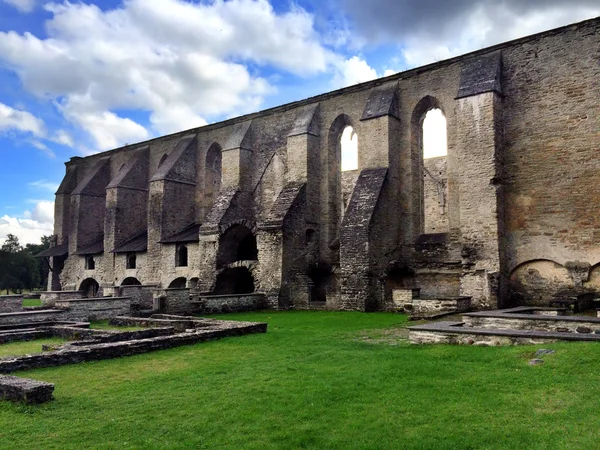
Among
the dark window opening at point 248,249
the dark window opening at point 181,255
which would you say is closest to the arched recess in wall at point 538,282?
the dark window opening at point 248,249

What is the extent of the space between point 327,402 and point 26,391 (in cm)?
349

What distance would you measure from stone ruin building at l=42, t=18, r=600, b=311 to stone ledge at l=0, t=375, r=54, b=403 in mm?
11859

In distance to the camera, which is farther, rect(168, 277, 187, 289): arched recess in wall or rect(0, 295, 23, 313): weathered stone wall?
rect(168, 277, 187, 289): arched recess in wall

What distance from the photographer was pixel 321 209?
23.2 m

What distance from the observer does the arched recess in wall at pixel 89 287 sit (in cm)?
3191

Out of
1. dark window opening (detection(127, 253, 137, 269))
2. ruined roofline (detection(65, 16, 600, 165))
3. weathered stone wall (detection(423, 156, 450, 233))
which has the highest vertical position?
ruined roofline (detection(65, 16, 600, 165))

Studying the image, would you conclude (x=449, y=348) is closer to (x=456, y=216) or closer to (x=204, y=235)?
(x=456, y=216)

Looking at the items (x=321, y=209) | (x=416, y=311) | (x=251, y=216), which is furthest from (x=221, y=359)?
(x=251, y=216)

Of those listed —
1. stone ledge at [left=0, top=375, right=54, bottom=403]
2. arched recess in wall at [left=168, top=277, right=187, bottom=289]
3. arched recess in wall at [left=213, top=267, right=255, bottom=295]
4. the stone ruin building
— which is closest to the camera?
stone ledge at [left=0, top=375, right=54, bottom=403]

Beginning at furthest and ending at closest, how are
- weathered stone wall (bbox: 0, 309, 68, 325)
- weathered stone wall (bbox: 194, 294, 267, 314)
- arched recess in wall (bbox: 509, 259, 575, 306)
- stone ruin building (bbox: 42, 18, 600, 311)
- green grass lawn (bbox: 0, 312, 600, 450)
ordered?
weathered stone wall (bbox: 194, 294, 267, 314) → stone ruin building (bbox: 42, 18, 600, 311) → arched recess in wall (bbox: 509, 259, 575, 306) → weathered stone wall (bbox: 0, 309, 68, 325) → green grass lawn (bbox: 0, 312, 600, 450)

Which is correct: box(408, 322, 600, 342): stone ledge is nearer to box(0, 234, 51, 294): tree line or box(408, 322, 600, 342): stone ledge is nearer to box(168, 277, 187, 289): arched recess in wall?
box(168, 277, 187, 289): arched recess in wall

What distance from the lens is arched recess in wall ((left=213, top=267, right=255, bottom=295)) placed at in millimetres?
22797

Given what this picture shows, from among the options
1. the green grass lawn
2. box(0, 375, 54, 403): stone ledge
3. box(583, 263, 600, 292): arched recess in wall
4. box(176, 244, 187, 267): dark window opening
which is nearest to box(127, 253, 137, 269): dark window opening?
box(176, 244, 187, 267): dark window opening

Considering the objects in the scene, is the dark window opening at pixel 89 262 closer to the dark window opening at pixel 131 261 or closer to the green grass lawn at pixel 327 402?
the dark window opening at pixel 131 261
